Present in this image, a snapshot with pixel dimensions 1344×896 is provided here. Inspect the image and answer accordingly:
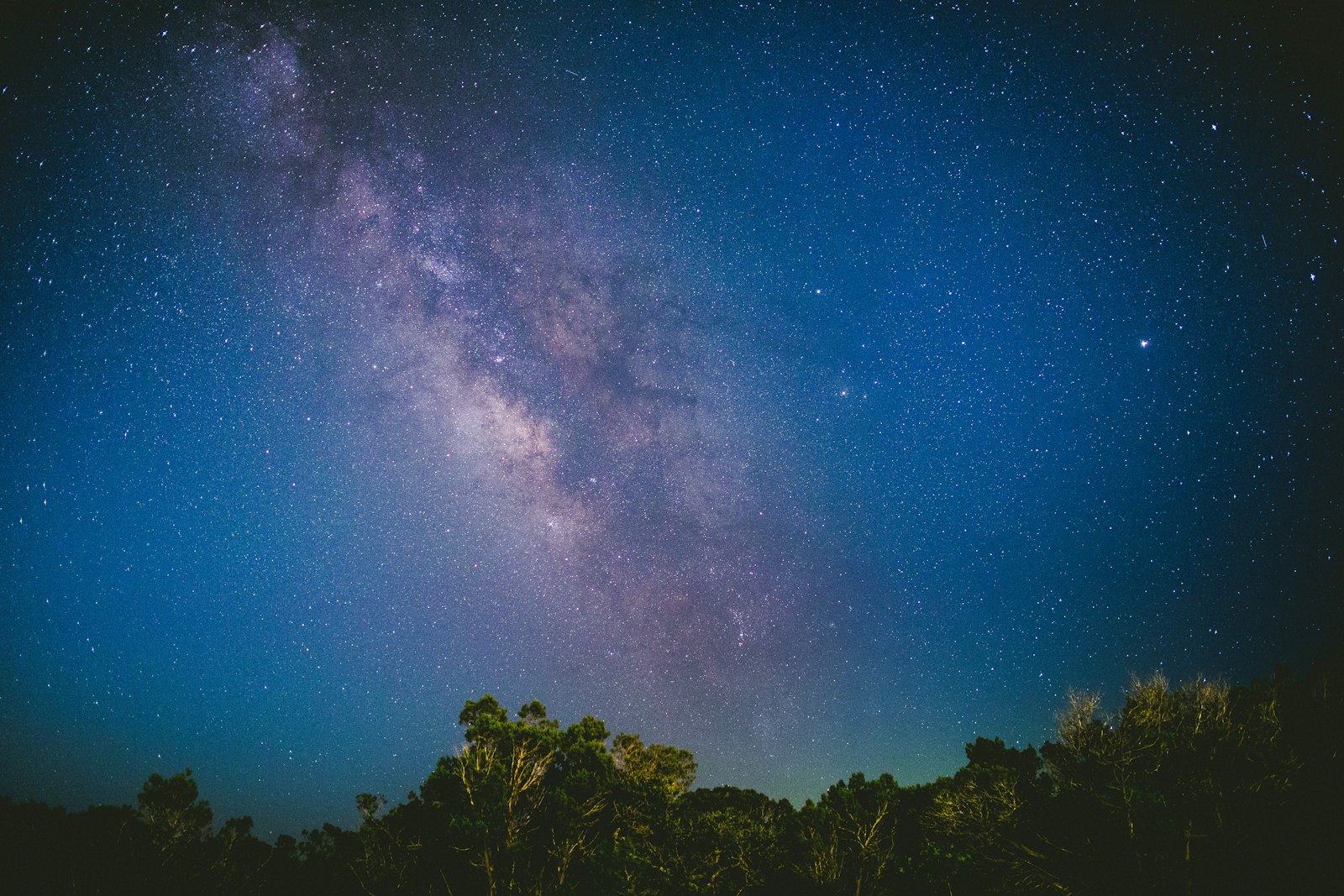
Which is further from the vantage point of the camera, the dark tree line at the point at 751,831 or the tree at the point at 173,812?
the tree at the point at 173,812

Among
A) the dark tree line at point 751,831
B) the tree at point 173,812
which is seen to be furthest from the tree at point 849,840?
the tree at point 173,812

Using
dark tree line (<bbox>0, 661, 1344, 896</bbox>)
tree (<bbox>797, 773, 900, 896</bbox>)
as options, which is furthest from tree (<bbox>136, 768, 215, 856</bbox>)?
tree (<bbox>797, 773, 900, 896</bbox>)

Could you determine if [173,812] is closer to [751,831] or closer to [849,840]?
[751,831]

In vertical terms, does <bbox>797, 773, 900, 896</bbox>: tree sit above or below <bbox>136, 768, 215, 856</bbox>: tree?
above

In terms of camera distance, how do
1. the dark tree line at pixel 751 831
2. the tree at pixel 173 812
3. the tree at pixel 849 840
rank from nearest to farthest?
1. the dark tree line at pixel 751 831
2. the tree at pixel 173 812
3. the tree at pixel 849 840

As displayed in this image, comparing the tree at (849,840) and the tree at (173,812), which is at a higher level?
the tree at (849,840)

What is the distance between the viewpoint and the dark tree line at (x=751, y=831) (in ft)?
64.5

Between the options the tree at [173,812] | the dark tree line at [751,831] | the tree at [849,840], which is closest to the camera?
the dark tree line at [751,831]

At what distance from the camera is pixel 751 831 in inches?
1018

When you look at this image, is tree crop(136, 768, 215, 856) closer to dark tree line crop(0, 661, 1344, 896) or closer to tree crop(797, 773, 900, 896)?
dark tree line crop(0, 661, 1344, 896)

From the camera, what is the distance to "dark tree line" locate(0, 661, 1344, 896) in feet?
64.5

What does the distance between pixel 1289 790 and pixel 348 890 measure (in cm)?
3690

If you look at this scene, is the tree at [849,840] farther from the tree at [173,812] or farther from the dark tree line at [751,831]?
the tree at [173,812]

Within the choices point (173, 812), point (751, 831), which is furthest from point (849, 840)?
point (173, 812)
